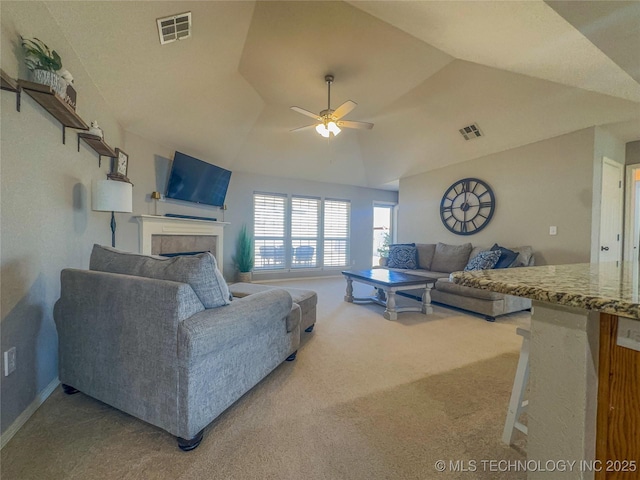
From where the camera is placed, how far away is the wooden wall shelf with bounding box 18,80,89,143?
4.97 ft

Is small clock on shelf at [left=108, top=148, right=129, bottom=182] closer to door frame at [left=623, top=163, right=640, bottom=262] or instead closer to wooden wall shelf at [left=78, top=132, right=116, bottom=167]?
wooden wall shelf at [left=78, top=132, right=116, bottom=167]

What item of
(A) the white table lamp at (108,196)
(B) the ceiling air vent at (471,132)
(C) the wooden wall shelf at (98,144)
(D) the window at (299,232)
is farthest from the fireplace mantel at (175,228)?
(B) the ceiling air vent at (471,132)

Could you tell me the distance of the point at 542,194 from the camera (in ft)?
12.9

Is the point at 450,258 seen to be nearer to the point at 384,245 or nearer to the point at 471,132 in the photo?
the point at 471,132

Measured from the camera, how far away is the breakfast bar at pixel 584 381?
0.67 meters

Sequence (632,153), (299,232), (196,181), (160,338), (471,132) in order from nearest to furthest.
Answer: (160,338) < (632,153) < (471,132) < (196,181) < (299,232)

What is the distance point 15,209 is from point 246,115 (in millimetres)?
3710

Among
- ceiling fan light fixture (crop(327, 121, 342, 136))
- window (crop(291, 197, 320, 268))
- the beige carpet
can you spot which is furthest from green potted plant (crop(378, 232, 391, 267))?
the beige carpet

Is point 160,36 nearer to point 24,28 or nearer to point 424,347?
point 24,28

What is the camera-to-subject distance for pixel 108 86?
2.70 m

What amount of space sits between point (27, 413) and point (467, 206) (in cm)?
582

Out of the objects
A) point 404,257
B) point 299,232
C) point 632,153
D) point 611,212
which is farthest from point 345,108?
point 632,153

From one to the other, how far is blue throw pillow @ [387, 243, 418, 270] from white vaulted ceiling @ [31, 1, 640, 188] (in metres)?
1.85

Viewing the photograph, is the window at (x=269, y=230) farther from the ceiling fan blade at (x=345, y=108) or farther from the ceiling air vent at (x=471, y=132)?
the ceiling air vent at (x=471, y=132)
